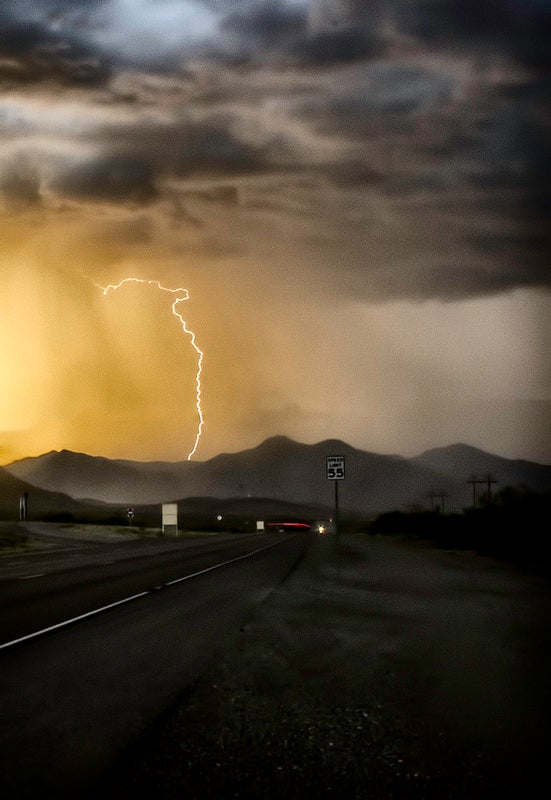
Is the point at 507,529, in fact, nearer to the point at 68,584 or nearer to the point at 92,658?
the point at 68,584

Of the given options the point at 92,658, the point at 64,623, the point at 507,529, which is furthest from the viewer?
the point at 507,529

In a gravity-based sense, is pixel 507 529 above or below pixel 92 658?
above

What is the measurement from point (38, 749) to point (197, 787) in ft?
4.78

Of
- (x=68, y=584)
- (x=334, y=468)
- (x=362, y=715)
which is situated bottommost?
(x=362, y=715)

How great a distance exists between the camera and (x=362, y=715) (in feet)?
25.5

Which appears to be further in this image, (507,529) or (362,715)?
(507,529)

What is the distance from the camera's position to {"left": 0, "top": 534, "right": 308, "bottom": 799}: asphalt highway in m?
6.53

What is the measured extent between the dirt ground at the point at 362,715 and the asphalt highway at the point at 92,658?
0.30 metres

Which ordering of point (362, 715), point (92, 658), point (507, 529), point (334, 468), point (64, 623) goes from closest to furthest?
point (362, 715)
point (92, 658)
point (64, 623)
point (507, 529)
point (334, 468)

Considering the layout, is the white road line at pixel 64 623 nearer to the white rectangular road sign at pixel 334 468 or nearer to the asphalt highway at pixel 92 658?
the asphalt highway at pixel 92 658

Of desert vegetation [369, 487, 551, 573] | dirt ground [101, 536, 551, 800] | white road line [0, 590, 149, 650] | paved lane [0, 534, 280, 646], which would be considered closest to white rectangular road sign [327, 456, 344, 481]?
desert vegetation [369, 487, 551, 573]

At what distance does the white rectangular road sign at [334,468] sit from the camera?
55.9 meters

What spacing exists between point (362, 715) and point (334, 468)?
4865 cm

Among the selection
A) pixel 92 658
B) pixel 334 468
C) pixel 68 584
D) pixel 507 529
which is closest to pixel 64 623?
pixel 92 658
